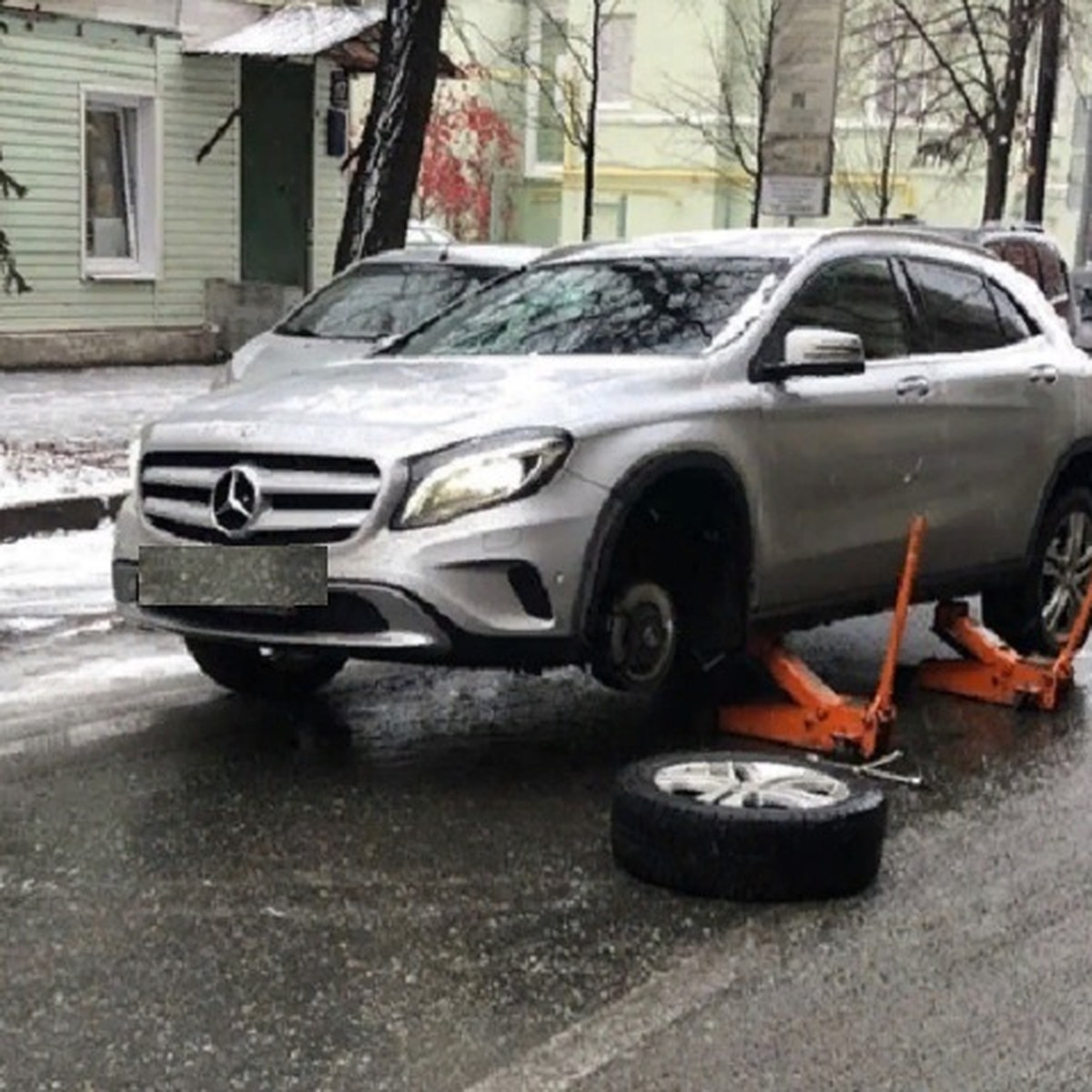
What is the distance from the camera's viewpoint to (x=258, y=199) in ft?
76.2

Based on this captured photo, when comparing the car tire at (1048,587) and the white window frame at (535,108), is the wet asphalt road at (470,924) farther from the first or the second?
the white window frame at (535,108)

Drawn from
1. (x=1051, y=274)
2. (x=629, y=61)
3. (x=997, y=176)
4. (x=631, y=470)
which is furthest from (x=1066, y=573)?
(x=629, y=61)

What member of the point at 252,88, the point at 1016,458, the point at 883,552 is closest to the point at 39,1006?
the point at 883,552

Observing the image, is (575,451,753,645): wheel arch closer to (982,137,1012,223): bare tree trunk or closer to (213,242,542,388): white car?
(213,242,542,388): white car

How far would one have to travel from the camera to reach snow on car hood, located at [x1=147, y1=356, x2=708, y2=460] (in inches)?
232

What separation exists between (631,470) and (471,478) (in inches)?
21.1

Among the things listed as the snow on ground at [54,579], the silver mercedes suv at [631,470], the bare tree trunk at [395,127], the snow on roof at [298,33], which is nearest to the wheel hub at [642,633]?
the silver mercedes suv at [631,470]

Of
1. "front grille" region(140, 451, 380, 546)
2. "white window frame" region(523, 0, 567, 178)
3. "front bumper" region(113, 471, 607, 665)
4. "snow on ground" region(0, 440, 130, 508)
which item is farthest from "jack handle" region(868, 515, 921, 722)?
"white window frame" region(523, 0, 567, 178)

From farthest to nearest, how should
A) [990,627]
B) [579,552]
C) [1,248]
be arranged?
[1,248], [990,627], [579,552]

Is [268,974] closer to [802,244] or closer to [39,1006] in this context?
[39,1006]

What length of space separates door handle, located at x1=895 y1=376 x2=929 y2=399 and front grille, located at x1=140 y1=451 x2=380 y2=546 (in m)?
2.35

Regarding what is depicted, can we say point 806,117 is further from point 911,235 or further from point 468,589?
point 468,589

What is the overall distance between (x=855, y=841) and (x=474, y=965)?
3.81 ft

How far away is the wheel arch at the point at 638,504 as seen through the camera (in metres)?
5.92
